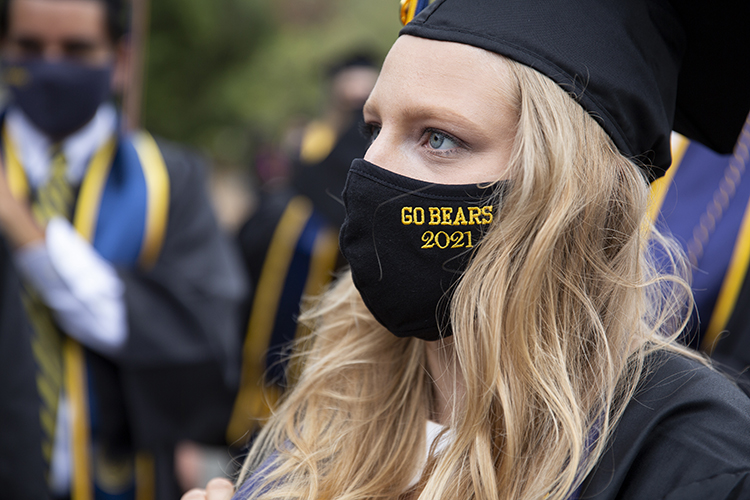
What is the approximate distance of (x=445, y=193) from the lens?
1.42 meters

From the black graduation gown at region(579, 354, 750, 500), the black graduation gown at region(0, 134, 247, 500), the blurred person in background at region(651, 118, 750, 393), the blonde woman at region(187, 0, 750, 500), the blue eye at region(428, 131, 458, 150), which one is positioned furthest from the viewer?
the black graduation gown at region(0, 134, 247, 500)

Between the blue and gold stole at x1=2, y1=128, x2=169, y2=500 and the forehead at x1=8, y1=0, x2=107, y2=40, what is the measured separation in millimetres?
436

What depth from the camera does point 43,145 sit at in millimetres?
2934

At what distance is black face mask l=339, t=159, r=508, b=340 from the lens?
1.41m

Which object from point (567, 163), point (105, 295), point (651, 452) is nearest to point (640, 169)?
point (567, 163)

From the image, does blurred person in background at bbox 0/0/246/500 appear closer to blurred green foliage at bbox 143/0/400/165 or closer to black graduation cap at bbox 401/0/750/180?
black graduation cap at bbox 401/0/750/180

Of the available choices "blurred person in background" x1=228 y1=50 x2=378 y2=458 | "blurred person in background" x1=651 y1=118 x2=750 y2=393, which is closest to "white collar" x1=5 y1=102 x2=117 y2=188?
"blurred person in background" x1=228 y1=50 x2=378 y2=458

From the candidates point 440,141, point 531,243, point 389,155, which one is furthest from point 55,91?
point 531,243

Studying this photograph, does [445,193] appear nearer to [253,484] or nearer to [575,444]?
[575,444]

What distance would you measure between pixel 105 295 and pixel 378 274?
5.43ft

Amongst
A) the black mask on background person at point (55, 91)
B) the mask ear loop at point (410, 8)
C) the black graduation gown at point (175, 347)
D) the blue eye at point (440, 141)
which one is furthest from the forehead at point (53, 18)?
the blue eye at point (440, 141)

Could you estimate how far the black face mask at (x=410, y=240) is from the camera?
1.41 m

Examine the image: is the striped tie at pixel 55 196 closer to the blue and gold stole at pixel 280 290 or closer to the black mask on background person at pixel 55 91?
the black mask on background person at pixel 55 91

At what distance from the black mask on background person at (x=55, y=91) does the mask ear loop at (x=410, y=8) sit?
5.79ft
